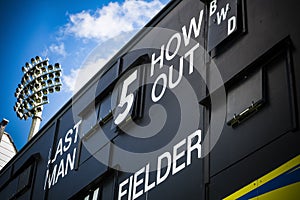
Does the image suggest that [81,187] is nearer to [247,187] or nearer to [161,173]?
[161,173]

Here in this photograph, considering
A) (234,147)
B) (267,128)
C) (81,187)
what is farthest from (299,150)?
(81,187)

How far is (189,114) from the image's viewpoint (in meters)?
7.05

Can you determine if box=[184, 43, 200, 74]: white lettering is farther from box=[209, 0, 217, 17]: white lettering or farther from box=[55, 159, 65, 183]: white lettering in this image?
box=[55, 159, 65, 183]: white lettering

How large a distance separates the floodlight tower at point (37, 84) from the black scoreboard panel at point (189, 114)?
9.32m

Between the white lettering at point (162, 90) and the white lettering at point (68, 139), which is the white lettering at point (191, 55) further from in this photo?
the white lettering at point (68, 139)

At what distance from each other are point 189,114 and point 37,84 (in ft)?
45.0

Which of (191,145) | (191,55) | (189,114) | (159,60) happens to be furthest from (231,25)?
(159,60)

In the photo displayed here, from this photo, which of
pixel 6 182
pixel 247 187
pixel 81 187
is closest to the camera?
pixel 247 187

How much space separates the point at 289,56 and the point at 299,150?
0.99m

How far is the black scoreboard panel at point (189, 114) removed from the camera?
18.4ft

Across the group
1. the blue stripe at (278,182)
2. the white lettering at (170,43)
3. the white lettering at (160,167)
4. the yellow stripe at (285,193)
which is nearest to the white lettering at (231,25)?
the white lettering at (170,43)

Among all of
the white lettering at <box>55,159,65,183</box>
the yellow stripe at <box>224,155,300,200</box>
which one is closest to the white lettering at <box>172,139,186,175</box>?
the yellow stripe at <box>224,155,300,200</box>

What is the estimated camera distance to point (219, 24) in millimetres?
7094

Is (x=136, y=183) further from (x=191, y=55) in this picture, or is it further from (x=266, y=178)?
(x=266, y=178)
